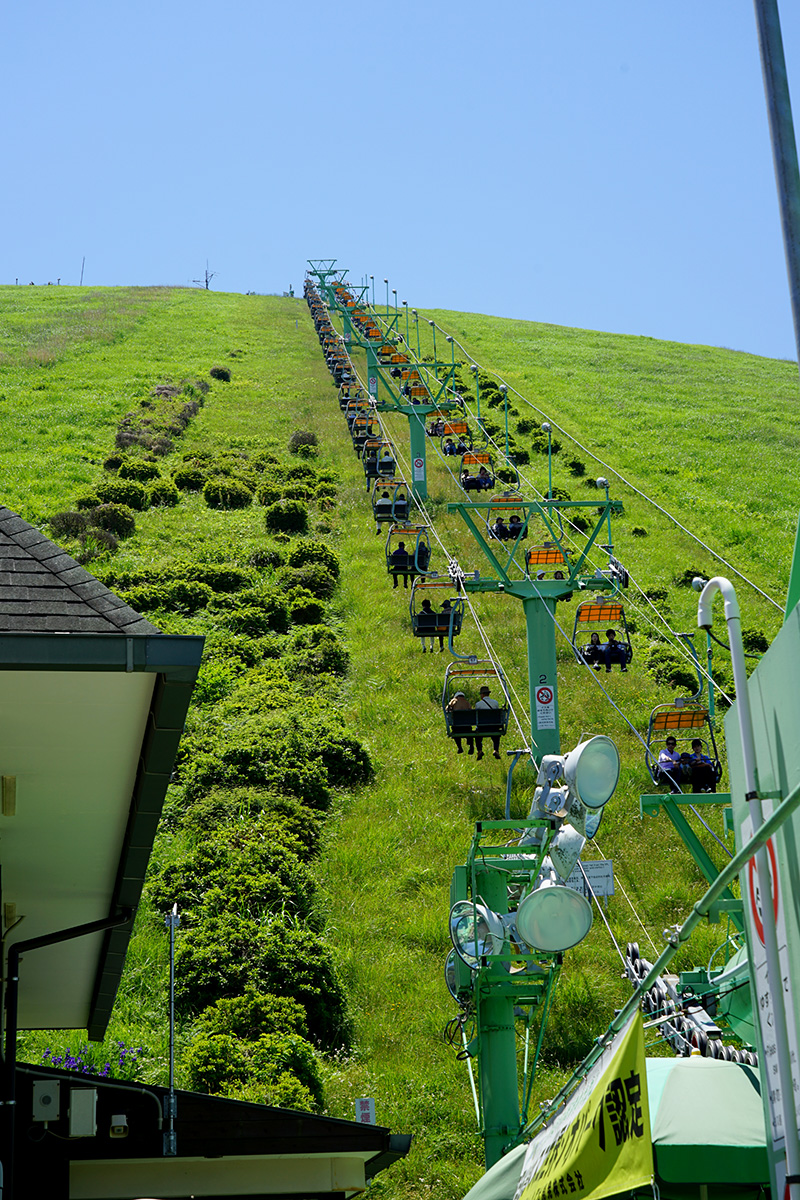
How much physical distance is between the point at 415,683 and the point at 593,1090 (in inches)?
942

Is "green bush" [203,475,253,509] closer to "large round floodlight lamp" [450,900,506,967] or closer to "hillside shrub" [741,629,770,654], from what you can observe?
"hillside shrub" [741,629,770,654]

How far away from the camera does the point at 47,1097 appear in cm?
923

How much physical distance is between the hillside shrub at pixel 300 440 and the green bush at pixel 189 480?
20.5ft

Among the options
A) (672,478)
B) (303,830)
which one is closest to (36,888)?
(303,830)

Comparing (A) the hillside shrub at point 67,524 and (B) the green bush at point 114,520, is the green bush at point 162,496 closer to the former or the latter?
(B) the green bush at point 114,520

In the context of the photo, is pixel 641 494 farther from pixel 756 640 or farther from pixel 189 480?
pixel 189 480

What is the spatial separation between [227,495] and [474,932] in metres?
31.5

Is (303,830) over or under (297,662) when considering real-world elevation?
under

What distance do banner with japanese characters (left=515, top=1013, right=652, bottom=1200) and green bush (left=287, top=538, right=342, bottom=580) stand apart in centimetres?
3032

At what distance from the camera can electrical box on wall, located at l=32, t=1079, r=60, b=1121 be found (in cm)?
909

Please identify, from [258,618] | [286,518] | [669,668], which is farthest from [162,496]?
[669,668]

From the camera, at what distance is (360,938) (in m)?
19.8

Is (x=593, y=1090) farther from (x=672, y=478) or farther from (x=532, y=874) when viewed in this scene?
(x=672, y=478)

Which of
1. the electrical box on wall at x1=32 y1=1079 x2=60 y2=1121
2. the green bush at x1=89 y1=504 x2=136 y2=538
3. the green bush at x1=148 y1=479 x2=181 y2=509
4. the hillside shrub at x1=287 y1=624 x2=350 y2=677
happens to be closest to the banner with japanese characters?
the electrical box on wall at x1=32 y1=1079 x2=60 y2=1121
